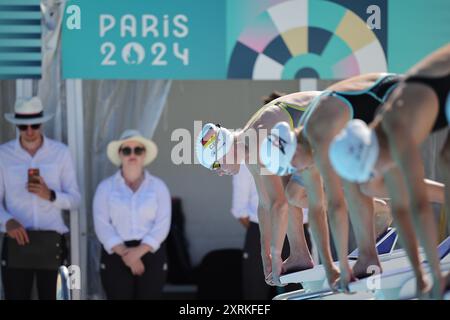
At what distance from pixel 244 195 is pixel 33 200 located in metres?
2.04

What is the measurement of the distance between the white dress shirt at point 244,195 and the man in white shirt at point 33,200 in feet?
5.08

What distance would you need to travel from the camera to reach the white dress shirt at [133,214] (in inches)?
391

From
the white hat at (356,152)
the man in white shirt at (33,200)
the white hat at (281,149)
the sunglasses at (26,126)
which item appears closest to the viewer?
the white hat at (356,152)

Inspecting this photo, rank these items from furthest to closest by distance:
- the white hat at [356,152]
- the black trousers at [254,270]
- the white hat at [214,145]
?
1. the black trousers at [254,270]
2. the white hat at [214,145]
3. the white hat at [356,152]

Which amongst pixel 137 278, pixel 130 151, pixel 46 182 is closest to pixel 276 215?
pixel 137 278

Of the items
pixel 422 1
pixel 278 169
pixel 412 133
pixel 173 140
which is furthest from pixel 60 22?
pixel 412 133

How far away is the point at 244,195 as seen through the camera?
33.3 ft

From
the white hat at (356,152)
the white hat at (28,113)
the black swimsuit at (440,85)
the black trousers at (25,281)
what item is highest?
the white hat at (28,113)

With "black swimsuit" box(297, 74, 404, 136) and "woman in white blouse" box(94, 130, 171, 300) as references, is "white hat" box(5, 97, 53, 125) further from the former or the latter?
"black swimsuit" box(297, 74, 404, 136)

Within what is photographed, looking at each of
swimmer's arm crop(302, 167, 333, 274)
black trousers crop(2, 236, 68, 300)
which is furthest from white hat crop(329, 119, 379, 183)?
black trousers crop(2, 236, 68, 300)

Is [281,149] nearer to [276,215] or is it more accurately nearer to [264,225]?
[276,215]

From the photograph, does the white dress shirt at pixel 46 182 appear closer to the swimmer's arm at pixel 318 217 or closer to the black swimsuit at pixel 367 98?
the swimmer's arm at pixel 318 217

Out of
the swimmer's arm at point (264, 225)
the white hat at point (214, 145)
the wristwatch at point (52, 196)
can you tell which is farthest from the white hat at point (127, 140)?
the white hat at point (214, 145)

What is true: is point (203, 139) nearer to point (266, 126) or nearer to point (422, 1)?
point (266, 126)
